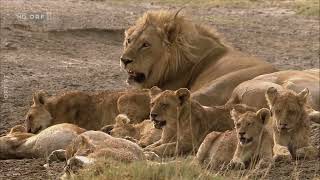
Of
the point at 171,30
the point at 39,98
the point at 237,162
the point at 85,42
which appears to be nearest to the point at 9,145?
the point at 39,98

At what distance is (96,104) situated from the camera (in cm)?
1080

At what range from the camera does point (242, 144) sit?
8.46 m

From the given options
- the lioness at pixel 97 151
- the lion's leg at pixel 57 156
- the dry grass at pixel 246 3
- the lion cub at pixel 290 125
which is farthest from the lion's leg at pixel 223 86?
the dry grass at pixel 246 3

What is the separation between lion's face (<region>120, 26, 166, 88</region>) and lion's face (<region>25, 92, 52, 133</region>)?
3.75ft

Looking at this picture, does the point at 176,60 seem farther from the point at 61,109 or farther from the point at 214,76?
the point at 61,109

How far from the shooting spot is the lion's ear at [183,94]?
9.42m

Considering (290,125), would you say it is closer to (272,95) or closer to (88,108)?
(272,95)

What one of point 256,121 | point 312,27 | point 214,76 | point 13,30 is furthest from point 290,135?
point 312,27

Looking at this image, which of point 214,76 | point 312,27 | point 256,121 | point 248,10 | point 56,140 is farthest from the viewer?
point 248,10

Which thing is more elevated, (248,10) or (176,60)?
(176,60)

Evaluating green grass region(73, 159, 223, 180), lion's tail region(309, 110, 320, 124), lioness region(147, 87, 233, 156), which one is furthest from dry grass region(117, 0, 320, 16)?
green grass region(73, 159, 223, 180)

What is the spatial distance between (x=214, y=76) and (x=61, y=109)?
5.85 feet

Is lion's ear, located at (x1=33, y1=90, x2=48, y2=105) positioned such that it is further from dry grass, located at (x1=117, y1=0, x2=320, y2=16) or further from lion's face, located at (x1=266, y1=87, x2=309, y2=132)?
dry grass, located at (x1=117, y1=0, x2=320, y2=16)

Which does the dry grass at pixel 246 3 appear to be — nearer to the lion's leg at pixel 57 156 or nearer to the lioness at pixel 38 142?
the lioness at pixel 38 142
